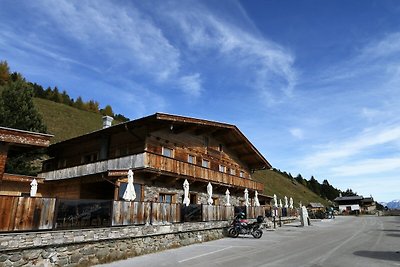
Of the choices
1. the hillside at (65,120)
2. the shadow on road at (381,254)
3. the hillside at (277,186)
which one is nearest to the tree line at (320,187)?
the hillside at (277,186)

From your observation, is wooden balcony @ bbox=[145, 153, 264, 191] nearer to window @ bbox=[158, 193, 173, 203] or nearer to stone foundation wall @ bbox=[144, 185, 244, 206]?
stone foundation wall @ bbox=[144, 185, 244, 206]

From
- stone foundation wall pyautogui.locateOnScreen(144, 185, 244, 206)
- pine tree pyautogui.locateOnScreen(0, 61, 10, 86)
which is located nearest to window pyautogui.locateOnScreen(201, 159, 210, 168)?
stone foundation wall pyautogui.locateOnScreen(144, 185, 244, 206)

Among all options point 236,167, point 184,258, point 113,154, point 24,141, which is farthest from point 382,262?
point 236,167

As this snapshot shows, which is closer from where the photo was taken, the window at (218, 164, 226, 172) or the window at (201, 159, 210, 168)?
the window at (201, 159, 210, 168)

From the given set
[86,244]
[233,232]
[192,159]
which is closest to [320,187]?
[192,159]

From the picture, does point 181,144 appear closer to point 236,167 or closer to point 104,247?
point 236,167

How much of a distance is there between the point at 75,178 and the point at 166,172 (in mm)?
6602

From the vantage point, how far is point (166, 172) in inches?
763

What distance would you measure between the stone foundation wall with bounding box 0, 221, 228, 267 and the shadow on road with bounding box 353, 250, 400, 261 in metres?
7.94

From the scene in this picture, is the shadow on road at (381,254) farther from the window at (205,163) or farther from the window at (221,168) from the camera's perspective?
the window at (221,168)

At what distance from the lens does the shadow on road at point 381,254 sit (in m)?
10.4

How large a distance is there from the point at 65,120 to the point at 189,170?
5581 cm

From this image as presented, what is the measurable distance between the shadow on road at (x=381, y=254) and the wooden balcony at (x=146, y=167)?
1161 centimetres

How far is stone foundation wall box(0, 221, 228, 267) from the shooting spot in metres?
8.80
